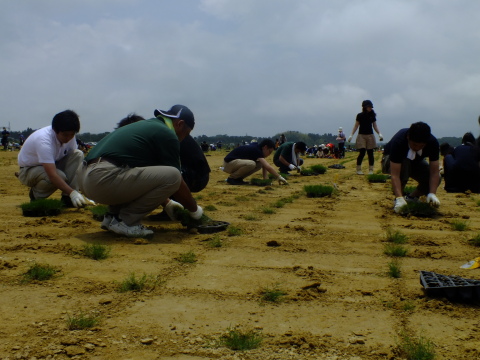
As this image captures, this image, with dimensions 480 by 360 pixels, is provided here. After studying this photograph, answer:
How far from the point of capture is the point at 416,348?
7.43 ft

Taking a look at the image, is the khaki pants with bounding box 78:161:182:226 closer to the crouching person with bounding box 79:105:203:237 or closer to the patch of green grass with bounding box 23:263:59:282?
the crouching person with bounding box 79:105:203:237

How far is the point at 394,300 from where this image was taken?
2.98 metres

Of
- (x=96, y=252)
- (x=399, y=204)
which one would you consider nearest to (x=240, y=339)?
(x=96, y=252)

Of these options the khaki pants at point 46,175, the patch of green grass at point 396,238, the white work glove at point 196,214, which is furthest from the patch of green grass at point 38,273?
the khaki pants at point 46,175

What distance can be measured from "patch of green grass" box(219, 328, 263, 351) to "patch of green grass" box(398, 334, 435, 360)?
66 centimetres

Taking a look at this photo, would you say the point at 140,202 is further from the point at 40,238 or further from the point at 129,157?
the point at 40,238

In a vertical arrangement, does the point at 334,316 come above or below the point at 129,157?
below

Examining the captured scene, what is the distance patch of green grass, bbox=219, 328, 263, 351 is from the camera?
7.59ft

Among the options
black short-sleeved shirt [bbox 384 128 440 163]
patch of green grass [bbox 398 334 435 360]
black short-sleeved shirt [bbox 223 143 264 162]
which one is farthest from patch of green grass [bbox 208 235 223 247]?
black short-sleeved shirt [bbox 223 143 264 162]

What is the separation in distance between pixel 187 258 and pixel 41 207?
8.96 ft

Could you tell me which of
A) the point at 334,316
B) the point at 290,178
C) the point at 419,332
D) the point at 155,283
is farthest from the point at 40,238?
the point at 290,178

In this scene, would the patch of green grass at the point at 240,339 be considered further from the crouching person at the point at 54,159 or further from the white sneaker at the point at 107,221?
the crouching person at the point at 54,159

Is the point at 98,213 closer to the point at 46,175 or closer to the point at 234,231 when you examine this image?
the point at 46,175

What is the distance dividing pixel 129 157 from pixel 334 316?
2562 millimetres
